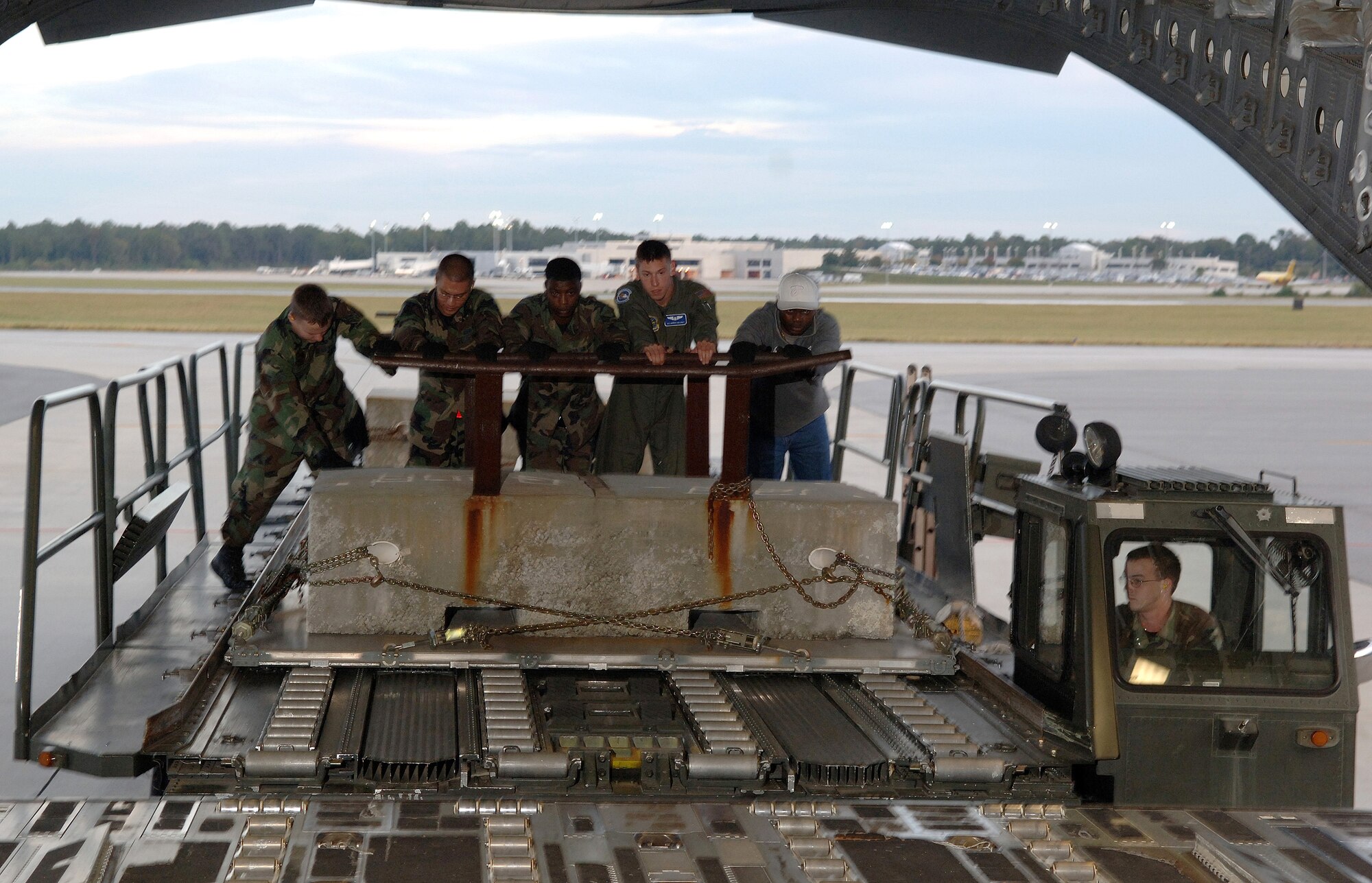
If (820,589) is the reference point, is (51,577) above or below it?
below

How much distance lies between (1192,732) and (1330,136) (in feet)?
6.93

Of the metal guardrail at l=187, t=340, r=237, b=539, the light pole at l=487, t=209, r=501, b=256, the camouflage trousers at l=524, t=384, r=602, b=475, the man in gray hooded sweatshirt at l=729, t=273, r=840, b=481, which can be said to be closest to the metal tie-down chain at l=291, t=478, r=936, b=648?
the camouflage trousers at l=524, t=384, r=602, b=475

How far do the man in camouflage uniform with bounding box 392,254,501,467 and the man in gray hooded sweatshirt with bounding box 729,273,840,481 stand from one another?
136cm

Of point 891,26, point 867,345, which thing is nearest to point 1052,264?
point 867,345

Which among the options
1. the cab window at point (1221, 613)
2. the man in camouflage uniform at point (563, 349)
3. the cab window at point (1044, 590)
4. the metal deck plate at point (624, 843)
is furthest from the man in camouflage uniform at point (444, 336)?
the metal deck plate at point (624, 843)

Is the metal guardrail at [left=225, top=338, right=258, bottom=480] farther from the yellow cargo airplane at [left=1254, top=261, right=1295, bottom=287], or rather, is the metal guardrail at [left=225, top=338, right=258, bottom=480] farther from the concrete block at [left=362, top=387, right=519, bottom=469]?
the yellow cargo airplane at [left=1254, top=261, right=1295, bottom=287]

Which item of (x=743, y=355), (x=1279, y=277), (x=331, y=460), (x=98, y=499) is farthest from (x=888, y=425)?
(x=1279, y=277)

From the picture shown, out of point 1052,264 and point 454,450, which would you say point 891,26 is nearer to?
point 454,450

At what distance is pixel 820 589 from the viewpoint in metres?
4.90

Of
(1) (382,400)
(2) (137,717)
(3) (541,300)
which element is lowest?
(2) (137,717)

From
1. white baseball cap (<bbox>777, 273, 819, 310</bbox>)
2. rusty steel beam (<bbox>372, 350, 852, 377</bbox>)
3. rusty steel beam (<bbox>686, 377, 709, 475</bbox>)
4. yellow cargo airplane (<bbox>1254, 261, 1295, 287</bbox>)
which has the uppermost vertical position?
yellow cargo airplane (<bbox>1254, 261, 1295, 287</bbox>)

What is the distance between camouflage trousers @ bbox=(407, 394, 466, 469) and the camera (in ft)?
23.0

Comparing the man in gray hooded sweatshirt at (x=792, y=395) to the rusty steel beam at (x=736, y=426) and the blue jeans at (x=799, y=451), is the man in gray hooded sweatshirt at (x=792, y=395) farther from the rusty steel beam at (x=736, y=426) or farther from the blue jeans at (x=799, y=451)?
the rusty steel beam at (x=736, y=426)

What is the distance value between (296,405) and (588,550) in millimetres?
2247
